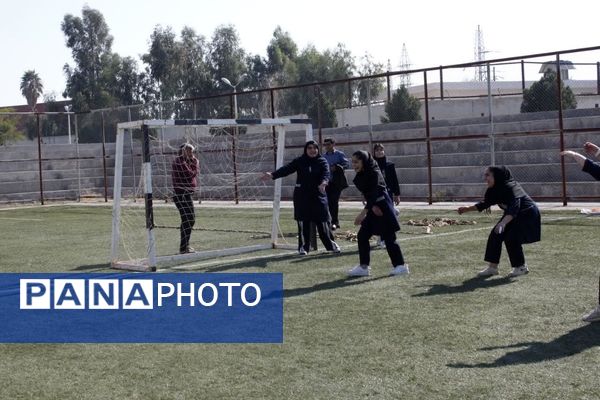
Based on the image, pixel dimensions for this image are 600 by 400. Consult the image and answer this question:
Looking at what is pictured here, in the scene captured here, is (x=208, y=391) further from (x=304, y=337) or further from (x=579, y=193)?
(x=579, y=193)

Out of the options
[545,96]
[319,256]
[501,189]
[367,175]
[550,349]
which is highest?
[545,96]

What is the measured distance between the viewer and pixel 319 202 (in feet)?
43.2

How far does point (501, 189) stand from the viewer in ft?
34.8

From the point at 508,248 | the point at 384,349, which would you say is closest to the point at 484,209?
the point at 508,248

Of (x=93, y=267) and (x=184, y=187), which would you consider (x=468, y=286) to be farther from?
(x=184, y=187)

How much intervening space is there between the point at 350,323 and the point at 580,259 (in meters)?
4.78

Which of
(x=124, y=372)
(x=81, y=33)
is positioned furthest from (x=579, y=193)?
(x=81, y=33)

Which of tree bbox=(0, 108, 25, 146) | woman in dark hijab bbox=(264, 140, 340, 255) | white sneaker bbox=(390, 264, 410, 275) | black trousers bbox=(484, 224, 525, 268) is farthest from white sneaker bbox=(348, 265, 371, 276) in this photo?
tree bbox=(0, 108, 25, 146)

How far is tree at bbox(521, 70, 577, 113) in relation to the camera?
2969 cm

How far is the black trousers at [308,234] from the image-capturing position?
13258 millimetres

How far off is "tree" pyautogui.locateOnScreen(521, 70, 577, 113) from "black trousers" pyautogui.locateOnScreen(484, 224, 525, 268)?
2008 cm

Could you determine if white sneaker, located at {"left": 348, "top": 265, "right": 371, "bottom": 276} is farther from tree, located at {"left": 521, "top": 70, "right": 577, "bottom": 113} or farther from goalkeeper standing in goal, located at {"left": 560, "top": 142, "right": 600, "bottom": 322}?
tree, located at {"left": 521, "top": 70, "right": 577, "bottom": 113}

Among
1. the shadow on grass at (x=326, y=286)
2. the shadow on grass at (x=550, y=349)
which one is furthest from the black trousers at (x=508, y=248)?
the shadow on grass at (x=550, y=349)

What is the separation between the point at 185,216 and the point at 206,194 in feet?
44.6
